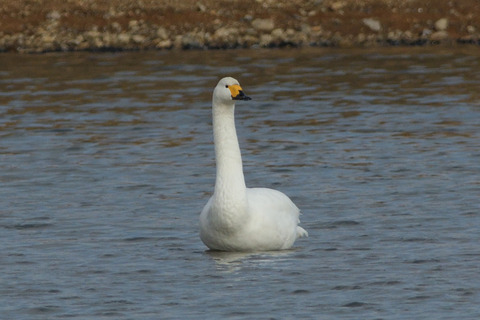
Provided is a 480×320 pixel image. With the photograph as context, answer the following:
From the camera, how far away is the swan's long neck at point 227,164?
42.7ft

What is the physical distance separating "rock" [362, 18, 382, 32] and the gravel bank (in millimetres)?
28

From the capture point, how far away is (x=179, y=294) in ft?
37.6

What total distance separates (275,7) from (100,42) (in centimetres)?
533

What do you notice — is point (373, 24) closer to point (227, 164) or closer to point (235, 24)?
point (235, 24)

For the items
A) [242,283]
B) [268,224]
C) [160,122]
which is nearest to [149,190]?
[268,224]

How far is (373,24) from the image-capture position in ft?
119

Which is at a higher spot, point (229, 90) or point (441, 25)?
point (229, 90)

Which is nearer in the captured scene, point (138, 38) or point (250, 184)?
point (250, 184)

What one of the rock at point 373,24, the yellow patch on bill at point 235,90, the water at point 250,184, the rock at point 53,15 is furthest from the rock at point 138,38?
the yellow patch on bill at point 235,90

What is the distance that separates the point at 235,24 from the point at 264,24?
854 mm

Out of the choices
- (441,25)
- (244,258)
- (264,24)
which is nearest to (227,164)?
(244,258)

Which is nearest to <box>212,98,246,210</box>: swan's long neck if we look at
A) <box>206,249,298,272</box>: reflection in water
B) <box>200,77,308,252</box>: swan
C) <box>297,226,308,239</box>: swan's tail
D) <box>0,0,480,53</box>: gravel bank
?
<box>200,77,308,252</box>: swan

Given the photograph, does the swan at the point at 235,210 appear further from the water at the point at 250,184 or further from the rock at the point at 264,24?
the rock at the point at 264,24

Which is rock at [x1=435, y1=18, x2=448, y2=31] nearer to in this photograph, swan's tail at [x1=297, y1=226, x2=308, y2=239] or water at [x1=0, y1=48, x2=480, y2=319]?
water at [x1=0, y1=48, x2=480, y2=319]
